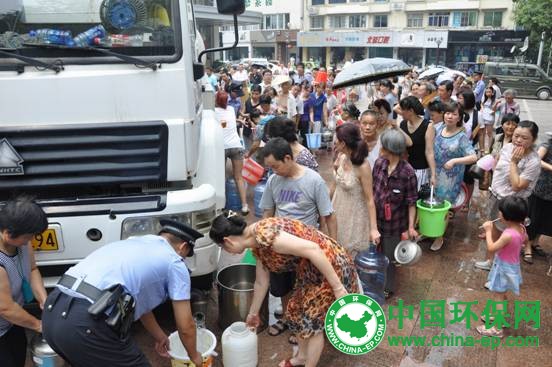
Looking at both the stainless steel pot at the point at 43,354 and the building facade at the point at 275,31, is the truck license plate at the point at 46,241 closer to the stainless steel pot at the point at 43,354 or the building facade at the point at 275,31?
the stainless steel pot at the point at 43,354

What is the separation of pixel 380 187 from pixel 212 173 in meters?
1.52

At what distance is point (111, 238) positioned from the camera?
119 inches

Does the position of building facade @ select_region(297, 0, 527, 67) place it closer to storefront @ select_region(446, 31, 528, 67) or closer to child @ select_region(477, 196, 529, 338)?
storefront @ select_region(446, 31, 528, 67)

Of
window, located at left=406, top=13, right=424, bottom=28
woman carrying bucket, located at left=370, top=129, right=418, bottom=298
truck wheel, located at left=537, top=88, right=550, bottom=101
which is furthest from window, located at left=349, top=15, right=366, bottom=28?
woman carrying bucket, located at left=370, top=129, right=418, bottom=298

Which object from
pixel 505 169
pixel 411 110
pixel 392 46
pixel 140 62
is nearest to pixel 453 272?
pixel 505 169

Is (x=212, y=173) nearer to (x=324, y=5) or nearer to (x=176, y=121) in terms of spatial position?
(x=176, y=121)

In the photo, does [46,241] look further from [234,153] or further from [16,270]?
[234,153]

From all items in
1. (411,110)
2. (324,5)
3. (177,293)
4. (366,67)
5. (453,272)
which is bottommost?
(453,272)

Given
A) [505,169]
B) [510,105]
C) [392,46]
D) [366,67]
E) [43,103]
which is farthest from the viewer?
[392,46]

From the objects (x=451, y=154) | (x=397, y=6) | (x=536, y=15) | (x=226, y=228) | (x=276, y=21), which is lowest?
(x=451, y=154)

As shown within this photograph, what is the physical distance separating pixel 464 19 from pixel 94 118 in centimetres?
4306

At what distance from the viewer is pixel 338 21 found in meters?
46.5

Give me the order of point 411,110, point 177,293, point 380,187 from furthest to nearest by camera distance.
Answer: point 411,110 → point 380,187 → point 177,293

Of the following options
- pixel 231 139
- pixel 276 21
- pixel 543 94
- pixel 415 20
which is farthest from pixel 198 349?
pixel 276 21
